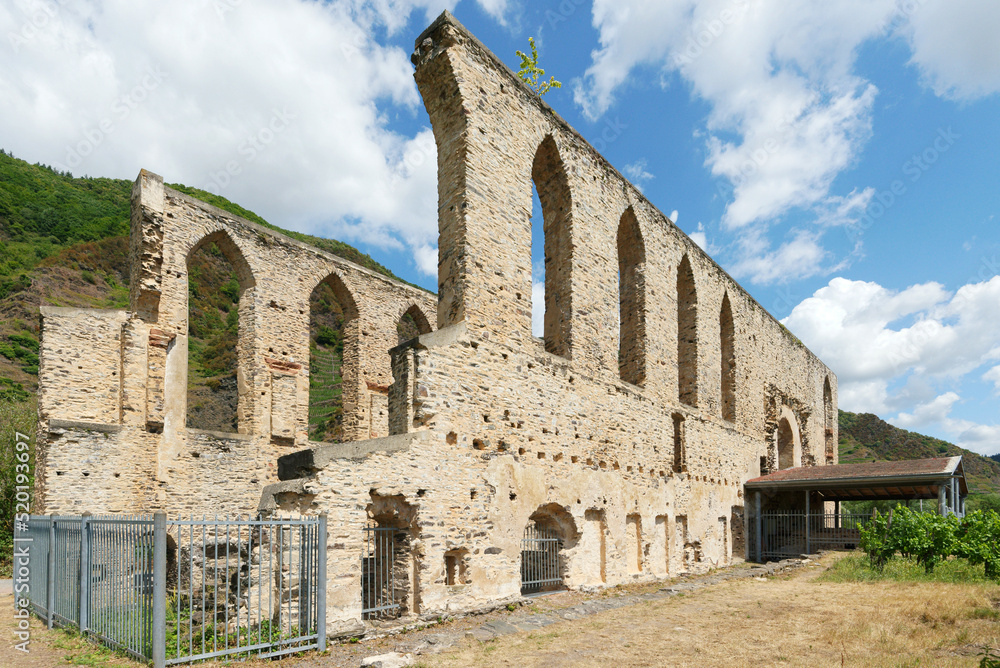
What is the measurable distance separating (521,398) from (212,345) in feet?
102

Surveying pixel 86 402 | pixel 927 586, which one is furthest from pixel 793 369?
pixel 86 402

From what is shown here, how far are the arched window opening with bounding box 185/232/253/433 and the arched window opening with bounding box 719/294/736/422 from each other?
1691 centimetres

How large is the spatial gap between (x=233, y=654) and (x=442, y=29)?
8614 millimetres

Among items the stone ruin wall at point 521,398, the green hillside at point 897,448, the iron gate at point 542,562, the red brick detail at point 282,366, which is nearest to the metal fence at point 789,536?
the stone ruin wall at point 521,398

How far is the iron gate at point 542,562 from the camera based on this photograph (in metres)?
10.5

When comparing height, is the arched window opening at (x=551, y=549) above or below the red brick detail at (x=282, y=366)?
below

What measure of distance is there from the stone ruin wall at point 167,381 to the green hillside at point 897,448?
52.1 metres

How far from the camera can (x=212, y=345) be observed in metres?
36.0

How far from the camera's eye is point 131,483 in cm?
1067

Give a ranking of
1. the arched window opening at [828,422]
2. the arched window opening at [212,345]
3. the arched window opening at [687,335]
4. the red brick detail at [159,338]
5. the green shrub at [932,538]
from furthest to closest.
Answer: the arched window opening at [212,345], the arched window opening at [828,422], the arched window opening at [687,335], the red brick detail at [159,338], the green shrub at [932,538]

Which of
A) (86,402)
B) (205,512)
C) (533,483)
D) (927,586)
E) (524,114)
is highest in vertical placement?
(524,114)

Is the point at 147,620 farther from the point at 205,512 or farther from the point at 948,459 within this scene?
the point at 948,459

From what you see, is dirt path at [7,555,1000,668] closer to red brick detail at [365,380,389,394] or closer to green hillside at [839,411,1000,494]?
red brick detail at [365,380,389,394]

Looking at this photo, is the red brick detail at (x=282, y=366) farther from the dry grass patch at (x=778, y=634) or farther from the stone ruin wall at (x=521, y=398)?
the dry grass patch at (x=778, y=634)
